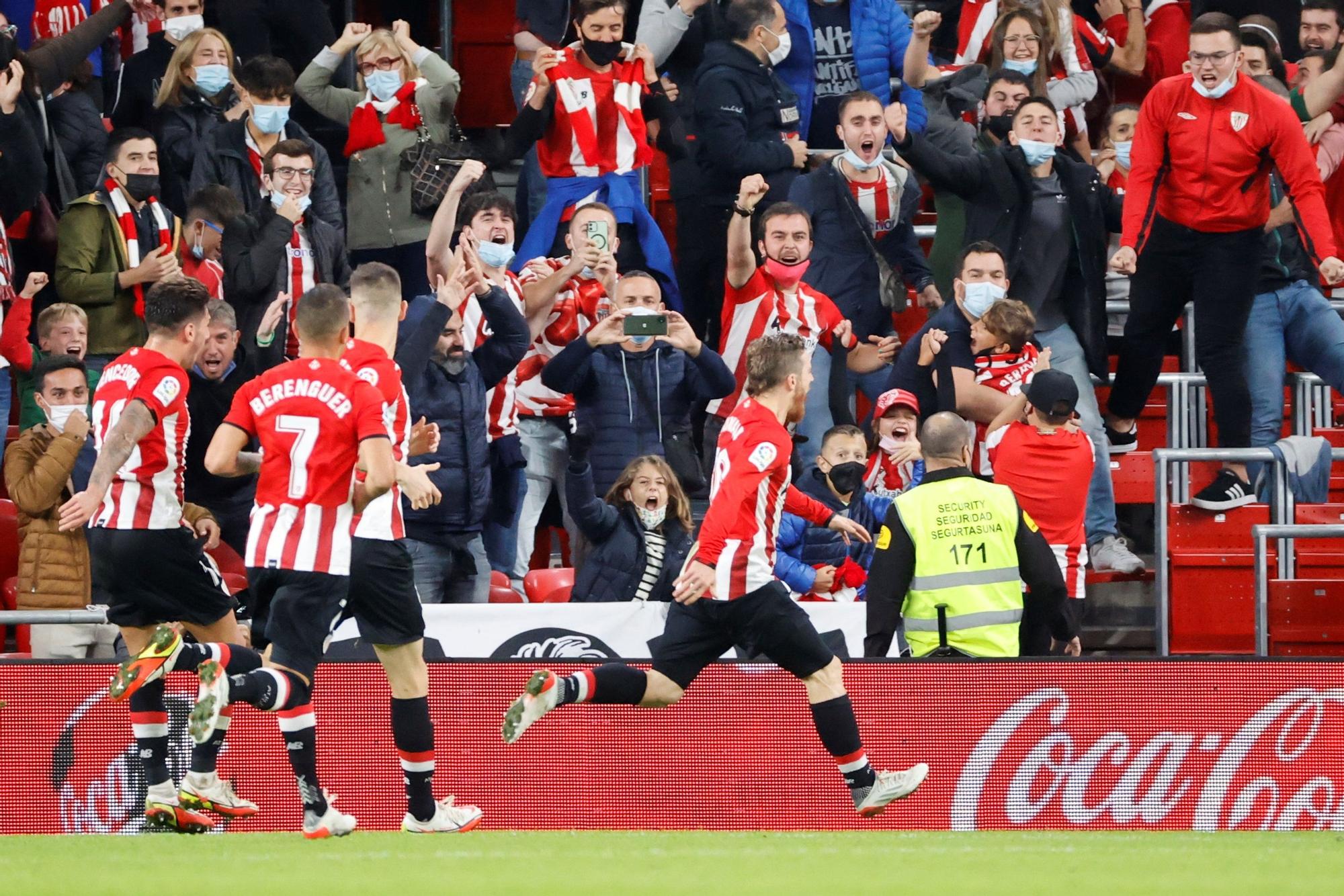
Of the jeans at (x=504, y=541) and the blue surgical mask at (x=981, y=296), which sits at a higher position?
the blue surgical mask at (x=981, y=296)

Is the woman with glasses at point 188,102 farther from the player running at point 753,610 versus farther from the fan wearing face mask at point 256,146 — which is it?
the player running at point 753,610

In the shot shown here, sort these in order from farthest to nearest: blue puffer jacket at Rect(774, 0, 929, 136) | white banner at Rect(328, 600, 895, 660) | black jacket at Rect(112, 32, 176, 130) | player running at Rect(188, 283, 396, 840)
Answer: blue puffer jacket at Rect(774, 0, 929, 136) → black jacket at Rect(112, 32, 176, 130) → white banner at Rect(328, 600, 895, 660) → player running at Rect(188, 283, 396, 840)

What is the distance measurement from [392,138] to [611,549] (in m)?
3.12

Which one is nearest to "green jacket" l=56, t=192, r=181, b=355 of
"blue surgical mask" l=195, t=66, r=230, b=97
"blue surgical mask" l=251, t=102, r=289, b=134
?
"blue surgical mask" l=251, t=102, r=289, b=134

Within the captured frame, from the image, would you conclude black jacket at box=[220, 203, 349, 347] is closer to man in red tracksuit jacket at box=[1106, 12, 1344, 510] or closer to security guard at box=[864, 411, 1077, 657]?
security guard at box=[864, 411, 1077, 657]

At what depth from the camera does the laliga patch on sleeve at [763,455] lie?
7.24 m

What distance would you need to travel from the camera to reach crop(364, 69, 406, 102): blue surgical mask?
10.8m

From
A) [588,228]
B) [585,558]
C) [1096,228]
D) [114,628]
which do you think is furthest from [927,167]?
[114,628]

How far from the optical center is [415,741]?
270 inches

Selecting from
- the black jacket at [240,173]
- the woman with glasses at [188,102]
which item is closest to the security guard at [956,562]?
the black jacket at [240,173]

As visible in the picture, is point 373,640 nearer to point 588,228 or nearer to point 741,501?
point 741,501

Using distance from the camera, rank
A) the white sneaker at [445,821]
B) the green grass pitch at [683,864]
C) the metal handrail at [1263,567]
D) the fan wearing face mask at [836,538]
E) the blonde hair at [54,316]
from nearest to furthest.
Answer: the green grass pitch at [683,864] → the white sneaker at [445,821] → the metal handrail at [1263,567] → the fan wearing face mask at [836,538] → the blonde hair at [54,316]

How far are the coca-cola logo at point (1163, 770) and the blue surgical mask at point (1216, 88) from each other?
3360 millimetres

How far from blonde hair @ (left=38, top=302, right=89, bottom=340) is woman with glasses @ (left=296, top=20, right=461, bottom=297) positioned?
1.79 meters
